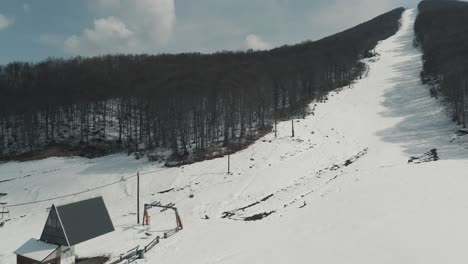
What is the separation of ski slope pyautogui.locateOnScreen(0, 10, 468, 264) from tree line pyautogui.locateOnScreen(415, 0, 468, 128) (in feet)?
10.0

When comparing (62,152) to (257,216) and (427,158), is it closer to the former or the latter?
(257,216)

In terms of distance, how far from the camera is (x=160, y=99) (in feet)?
255

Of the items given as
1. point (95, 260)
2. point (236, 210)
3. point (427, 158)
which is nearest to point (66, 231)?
point (95, 260)

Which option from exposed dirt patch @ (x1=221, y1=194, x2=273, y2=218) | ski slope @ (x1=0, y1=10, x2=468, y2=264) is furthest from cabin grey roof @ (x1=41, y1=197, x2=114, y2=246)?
exposed dirt patch @ (x1=221, y1=194, x2=273, y2=218)

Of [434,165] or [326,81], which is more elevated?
[326,81]

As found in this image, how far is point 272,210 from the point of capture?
26.5m

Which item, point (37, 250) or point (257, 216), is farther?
point (257, 216)

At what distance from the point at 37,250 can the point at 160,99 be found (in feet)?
181

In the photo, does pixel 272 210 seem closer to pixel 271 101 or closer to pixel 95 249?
pixel 95 249

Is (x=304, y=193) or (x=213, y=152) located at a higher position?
Result: (x=213, y=152)

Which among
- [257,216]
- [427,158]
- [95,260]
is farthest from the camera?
[427,158]

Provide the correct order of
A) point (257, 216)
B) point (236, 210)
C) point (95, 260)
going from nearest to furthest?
point (95, 260)
point (257, 216)
point (236, 210)

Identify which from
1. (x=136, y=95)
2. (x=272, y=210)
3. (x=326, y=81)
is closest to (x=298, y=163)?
(x=272, y=210)

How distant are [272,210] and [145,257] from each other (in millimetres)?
10270
